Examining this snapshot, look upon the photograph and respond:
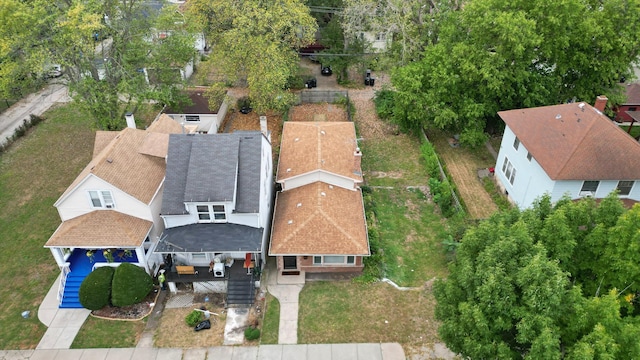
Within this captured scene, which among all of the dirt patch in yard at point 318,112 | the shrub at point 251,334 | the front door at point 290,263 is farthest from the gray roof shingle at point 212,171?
the dirt patch in yard at point 318,112

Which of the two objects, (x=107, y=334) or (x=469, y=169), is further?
(x=469, y=169)

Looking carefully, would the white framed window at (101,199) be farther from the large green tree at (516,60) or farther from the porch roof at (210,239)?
the large green tree at (516,60)

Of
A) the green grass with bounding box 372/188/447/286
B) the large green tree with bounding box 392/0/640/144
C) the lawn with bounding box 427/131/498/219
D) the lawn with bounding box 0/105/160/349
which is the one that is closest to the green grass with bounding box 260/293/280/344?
the green grass with bounding box 372/188/447/286

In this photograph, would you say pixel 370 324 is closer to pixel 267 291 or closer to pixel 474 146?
pixel 267 291

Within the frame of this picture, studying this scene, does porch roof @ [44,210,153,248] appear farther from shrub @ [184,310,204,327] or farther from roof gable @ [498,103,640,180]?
roof gable @ [498,103,640,180]

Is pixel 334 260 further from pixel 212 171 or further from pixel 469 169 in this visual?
pixel 469 169

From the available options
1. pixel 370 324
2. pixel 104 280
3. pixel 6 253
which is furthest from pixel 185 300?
pixel 6 253

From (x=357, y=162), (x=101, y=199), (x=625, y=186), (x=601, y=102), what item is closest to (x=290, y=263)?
(x=357, y=162)

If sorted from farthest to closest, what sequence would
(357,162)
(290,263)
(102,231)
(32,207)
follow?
(32,207), (357,162), (290,263), (102,231)
